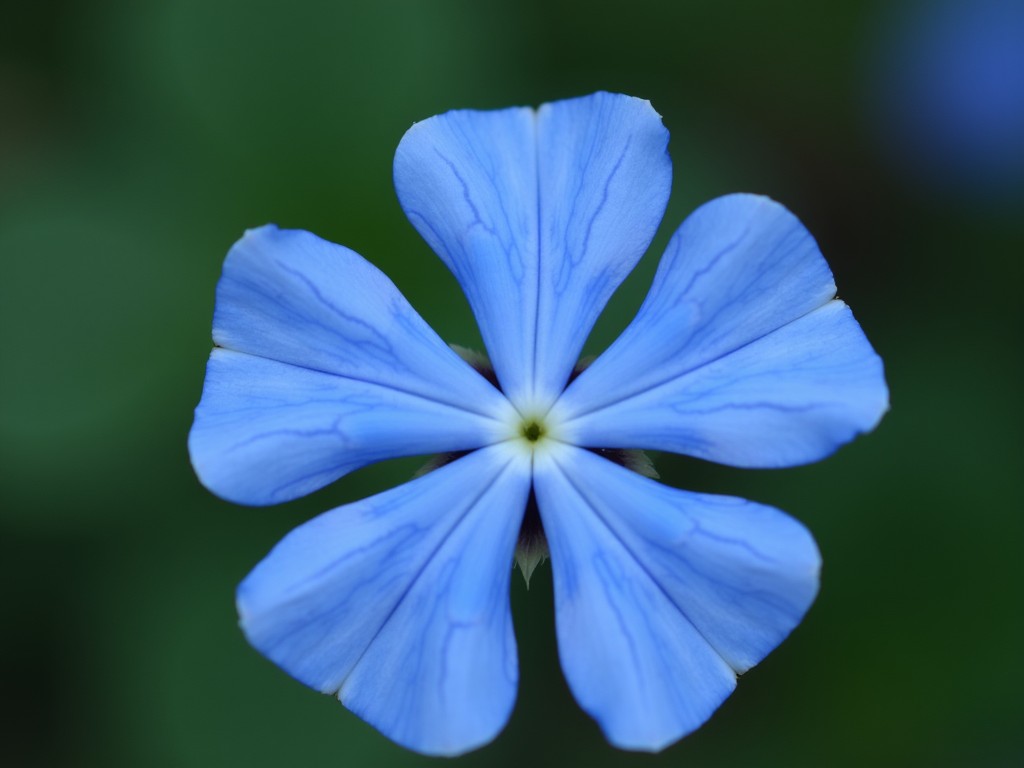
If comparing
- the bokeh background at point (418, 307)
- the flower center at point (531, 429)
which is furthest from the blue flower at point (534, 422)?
the bokeh background at point (418, 307)

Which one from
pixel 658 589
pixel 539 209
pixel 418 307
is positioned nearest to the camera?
pixel 658 589

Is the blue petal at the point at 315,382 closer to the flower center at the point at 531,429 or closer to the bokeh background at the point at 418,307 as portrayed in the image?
the flower center at the point at 531,429

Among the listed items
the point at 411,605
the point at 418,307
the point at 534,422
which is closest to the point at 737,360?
the point at 534,422

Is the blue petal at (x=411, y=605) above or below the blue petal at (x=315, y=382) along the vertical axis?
below

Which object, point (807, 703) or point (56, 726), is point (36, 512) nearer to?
point (56, 726)

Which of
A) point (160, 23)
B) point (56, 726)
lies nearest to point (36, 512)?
point (56, 726)

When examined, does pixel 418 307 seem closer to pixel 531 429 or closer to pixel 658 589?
pixel 531 429
